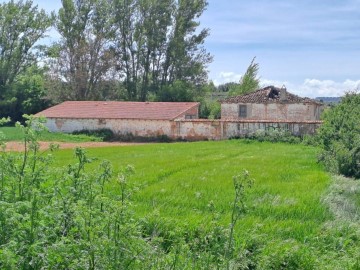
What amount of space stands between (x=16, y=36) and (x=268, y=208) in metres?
53.2

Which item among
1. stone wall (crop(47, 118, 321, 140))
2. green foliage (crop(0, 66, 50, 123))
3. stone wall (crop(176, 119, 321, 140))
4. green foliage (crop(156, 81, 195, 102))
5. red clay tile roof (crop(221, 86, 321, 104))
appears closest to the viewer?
stone wall (crop(176, 119, 321, 140))

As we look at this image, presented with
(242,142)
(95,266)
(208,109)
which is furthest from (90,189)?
(208,109)

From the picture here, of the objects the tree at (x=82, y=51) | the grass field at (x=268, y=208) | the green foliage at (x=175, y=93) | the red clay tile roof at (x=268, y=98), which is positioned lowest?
the grass field at (x=268, y=208)

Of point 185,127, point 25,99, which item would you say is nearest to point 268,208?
point 185,127

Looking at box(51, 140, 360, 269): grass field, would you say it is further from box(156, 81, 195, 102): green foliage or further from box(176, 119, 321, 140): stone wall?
box(156, 81, 195, 102): green foliage

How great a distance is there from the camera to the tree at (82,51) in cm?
5369

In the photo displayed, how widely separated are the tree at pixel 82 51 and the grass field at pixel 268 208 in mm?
38365

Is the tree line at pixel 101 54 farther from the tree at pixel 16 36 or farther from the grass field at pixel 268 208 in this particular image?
the grass field at pixel 268 208

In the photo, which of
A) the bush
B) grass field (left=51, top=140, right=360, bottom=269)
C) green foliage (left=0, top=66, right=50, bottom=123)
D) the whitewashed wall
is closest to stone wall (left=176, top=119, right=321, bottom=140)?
the whitewashed wall

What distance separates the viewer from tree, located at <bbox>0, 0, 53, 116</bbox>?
5591 centimetres

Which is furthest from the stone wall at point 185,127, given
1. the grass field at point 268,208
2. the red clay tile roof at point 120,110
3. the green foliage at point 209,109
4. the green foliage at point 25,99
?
the green foliage at point 209,109

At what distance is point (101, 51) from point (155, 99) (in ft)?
27.0

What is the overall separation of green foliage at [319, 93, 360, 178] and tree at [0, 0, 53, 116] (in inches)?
1619

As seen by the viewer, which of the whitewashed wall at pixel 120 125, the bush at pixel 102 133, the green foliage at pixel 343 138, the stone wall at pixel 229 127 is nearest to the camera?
the green foliage at pixel 343 138
